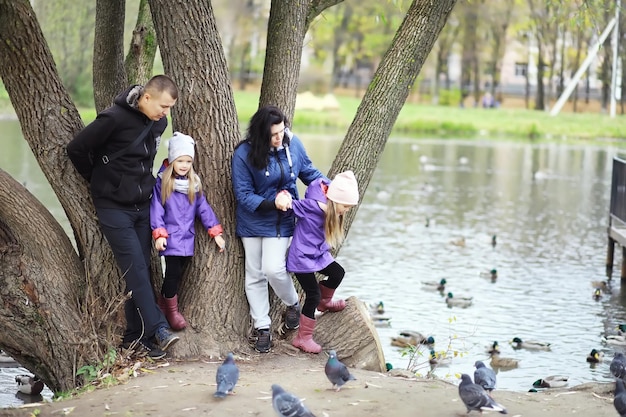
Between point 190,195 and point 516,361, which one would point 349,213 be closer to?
point 190,195

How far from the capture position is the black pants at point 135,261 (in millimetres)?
6625

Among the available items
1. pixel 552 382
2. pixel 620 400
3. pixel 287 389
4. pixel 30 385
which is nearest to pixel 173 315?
pixel 287 389

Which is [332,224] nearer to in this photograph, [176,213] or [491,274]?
[176,213]

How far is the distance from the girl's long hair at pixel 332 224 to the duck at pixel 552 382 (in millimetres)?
3028

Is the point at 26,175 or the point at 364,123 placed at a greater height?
the point at 364,123

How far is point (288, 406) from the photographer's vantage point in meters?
5.43

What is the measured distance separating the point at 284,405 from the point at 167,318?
6.16 ft

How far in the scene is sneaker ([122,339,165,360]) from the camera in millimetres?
6875

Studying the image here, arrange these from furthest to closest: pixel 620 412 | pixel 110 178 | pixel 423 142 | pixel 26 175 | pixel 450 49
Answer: pixel 450 49
pixel 423 142
pixel 26 175
pixel 110 178
pixel 620 412

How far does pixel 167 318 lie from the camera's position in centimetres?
709

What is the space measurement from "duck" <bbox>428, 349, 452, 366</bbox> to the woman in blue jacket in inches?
102

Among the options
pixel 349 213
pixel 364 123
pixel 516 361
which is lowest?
pixel 516 361

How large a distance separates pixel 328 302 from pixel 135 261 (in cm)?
159


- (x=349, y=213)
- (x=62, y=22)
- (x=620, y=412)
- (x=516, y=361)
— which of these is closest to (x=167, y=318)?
(x=349, y=213)
